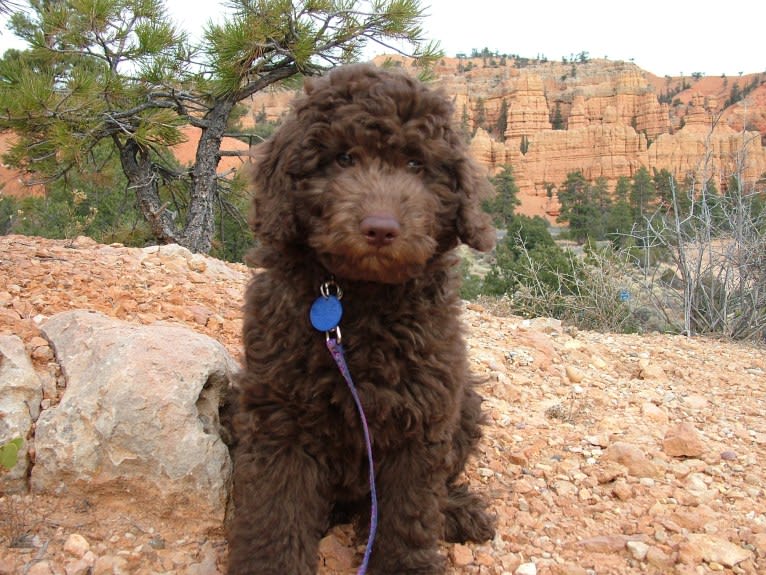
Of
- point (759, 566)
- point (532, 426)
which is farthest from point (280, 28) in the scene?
point (759, 566)

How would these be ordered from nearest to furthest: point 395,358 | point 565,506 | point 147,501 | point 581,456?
point 395,358 < point 147,501 < point 565,506 < point 581,456

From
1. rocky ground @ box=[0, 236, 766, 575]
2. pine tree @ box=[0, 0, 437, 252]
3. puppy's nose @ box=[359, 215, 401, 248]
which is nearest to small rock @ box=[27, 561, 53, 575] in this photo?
rocky ground @ box=[0, 236, 766, 575]

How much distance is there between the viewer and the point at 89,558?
99.2 inches

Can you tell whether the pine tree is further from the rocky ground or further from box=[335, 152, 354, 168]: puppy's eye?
box=[335, 152, 354, 168]: puppy's eye

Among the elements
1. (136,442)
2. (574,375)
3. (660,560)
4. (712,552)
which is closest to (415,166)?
(136,442)

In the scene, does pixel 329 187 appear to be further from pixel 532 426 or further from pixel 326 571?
pixel 532 426

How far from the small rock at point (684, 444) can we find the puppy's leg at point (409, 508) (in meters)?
1.93

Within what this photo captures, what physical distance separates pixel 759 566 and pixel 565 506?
0.88 metres

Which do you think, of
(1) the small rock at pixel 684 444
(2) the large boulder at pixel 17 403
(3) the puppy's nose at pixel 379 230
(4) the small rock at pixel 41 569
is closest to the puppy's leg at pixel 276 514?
(4) the small rock at pixel 41 569

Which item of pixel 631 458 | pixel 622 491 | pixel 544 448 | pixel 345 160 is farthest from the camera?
pixel 544 448

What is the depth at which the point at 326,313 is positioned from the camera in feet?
7.85

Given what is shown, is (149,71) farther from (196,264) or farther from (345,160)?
(345,160)

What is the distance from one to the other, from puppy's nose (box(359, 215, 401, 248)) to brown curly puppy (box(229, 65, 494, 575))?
4cm

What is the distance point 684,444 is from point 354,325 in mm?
2488
